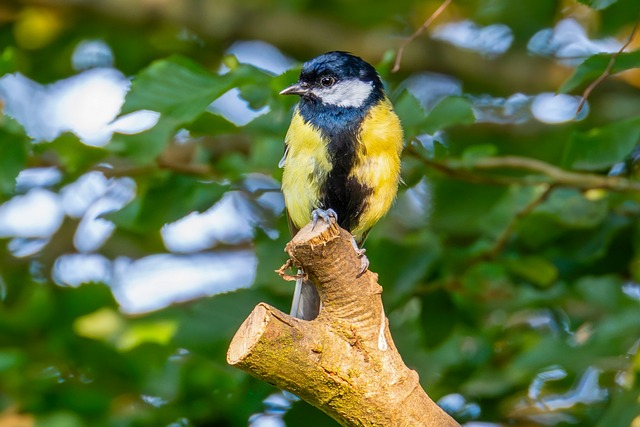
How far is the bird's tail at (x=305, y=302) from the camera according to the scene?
→ 10.2ft

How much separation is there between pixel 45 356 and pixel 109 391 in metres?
0.29

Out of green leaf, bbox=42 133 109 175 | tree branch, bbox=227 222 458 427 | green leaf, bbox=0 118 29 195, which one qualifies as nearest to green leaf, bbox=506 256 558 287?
tree branch, bbox=227 222 458 427

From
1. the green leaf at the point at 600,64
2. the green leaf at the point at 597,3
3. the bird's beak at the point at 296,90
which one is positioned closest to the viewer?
the green leaf at the point at 597,3

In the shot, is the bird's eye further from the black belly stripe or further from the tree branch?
the tree branch

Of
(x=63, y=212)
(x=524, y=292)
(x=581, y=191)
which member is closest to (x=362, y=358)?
(x=581, y=191)

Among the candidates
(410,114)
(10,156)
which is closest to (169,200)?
(10,156)

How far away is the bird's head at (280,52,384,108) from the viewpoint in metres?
3.09

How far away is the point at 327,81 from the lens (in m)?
3.16

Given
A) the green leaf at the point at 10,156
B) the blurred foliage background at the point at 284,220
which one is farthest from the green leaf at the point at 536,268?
the green leaf at the point at 10,156

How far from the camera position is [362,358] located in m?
2.20

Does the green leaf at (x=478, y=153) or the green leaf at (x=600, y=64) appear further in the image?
the green leaf at (x=478, y=153)

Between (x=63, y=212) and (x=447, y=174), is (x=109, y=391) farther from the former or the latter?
(x=447, y=174)

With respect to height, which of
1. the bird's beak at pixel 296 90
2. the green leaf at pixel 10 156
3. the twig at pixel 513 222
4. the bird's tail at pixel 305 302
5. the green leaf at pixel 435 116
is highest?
the bird's beak at pixel 296 90

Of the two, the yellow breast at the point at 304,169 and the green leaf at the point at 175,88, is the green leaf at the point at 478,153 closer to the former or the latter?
the yellow breast at the point at 304,169
